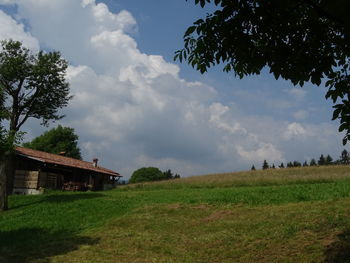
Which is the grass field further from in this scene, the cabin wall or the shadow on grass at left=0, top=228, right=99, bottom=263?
the cabin wall

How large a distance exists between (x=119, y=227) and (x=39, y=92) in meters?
16.7

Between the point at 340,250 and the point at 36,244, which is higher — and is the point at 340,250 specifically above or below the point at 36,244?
above

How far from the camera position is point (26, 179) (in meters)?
36.0

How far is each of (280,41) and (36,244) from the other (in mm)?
13501

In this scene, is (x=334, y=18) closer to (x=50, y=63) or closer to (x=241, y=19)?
(x=241, y=19)

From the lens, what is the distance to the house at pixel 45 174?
35906 mm

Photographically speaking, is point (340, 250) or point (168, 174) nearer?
point (340, 250)

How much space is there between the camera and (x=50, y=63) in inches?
1144

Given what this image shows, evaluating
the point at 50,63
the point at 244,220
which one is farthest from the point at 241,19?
the point at 50,63

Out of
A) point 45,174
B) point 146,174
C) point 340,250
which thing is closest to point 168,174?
point 146,174

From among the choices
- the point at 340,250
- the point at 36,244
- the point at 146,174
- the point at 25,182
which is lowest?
the point at 36,244

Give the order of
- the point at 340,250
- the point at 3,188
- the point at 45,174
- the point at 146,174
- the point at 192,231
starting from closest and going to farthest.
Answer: the point at 340,250 → the point at 192,231 → the point at 3,188 → the point at 45,174 → the point at 146,174

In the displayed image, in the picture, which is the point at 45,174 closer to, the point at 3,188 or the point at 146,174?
the point at 3,188

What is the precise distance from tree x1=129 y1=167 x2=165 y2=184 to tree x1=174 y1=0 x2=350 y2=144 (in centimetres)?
11103
